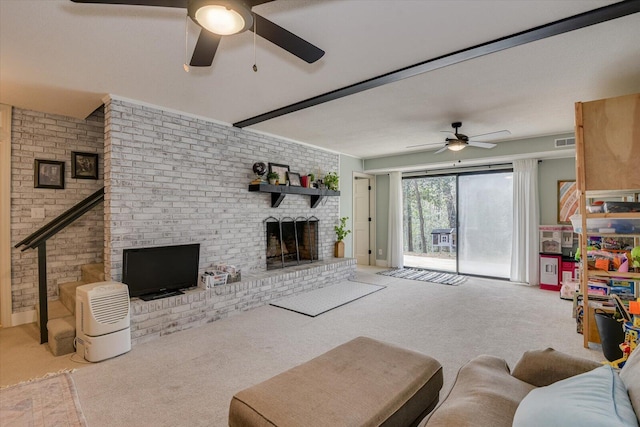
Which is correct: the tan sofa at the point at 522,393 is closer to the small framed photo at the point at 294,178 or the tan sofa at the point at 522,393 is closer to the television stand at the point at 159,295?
the television stand at the point at 159,295

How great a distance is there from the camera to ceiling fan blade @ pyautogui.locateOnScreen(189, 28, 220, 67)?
1726mm

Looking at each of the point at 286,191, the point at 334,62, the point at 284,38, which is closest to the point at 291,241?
the point at 286,191

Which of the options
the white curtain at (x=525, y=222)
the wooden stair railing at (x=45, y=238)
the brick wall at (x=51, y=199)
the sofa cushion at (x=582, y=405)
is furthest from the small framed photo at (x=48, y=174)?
the white curtain at (x=525, y=222)

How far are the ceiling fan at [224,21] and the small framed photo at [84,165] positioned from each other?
3274 millimetres

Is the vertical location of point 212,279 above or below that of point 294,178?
below

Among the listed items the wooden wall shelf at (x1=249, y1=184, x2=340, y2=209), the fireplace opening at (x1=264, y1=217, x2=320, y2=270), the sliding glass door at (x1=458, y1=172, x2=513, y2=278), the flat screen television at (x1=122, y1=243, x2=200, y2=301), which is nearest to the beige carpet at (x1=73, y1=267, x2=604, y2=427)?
the flat screen television at (x1=122, y1=243, x2=200, y2=301)

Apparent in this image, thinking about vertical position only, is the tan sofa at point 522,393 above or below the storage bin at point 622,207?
below

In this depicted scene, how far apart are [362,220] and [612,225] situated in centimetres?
519

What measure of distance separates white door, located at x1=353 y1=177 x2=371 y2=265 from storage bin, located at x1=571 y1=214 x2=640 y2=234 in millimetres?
4983

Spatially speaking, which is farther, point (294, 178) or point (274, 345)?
point (294, 178)

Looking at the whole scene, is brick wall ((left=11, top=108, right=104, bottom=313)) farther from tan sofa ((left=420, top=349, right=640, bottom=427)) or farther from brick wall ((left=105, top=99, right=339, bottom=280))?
tan sofa ((left=420, top=349, right=640, bottom=427))

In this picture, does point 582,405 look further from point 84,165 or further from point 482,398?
point 84,165

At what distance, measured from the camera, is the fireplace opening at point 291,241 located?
5184mm

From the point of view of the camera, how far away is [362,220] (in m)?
7.93
